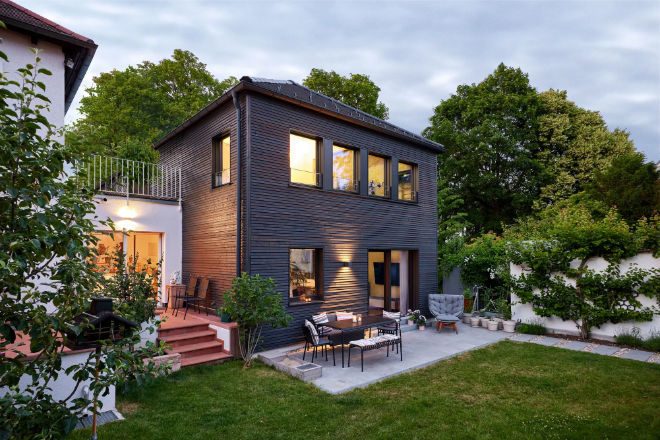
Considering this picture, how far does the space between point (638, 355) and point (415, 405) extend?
6.30 metres

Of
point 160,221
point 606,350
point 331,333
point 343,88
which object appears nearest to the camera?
point 331,333

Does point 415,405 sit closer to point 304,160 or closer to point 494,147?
point 304,160

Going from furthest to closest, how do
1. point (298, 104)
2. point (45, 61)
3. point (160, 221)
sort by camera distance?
point (160, 221)
point (298, 104)
point (45, 61)

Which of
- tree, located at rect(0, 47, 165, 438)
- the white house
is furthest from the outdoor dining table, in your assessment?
tree, located at rect(0, 47, 165, 438)

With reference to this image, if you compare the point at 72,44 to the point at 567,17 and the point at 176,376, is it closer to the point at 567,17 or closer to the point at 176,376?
the point at 176,376

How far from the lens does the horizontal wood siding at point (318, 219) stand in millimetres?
7930

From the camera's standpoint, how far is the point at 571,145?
20.7m

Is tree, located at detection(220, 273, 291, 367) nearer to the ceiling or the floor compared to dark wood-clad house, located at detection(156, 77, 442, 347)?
nearer to the floor

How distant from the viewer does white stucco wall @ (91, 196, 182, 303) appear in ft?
29.1

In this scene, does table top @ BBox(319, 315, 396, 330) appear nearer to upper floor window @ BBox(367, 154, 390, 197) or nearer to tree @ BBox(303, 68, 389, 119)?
upper floor window @ BBox(367, 154, 390, 197)

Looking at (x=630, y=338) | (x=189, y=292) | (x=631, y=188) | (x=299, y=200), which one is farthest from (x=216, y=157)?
(x=631, y=188)

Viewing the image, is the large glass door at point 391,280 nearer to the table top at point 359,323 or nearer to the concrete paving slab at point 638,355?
the table top at point 359,323

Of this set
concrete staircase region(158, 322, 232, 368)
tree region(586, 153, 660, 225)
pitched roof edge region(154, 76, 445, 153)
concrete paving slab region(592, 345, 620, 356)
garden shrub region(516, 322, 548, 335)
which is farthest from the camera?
tree region(586, 153, 660, 225)

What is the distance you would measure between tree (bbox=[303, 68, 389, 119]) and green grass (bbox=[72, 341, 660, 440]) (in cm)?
1853
